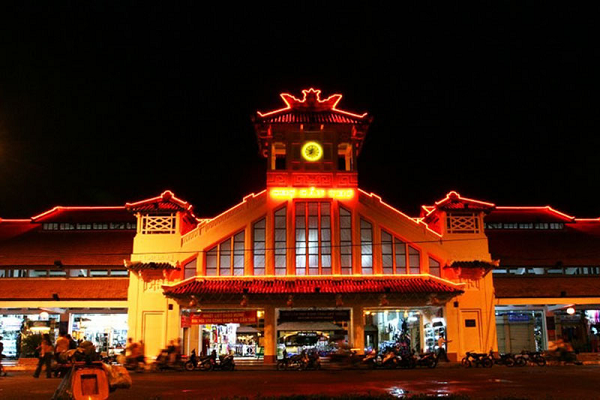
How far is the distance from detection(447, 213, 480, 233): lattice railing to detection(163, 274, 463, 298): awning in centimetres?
359

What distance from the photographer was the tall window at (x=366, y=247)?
34094mm

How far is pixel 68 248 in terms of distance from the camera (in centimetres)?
3712

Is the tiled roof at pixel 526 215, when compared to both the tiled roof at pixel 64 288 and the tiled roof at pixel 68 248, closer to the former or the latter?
the tiled roof at pixel 68 248

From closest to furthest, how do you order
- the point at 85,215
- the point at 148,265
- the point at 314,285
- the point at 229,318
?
the point at 314,285 < the point at 148,265 < the point at 229,318 < the point at 85,215

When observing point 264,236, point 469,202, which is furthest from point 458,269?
point 264,236

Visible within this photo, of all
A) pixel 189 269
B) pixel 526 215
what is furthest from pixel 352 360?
pixel 526 215

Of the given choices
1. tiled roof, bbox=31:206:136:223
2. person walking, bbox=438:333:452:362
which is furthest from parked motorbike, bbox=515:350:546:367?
tiled roof, bbox=31:206:136:223

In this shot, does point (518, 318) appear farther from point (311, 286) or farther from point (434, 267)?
point (311, 286)

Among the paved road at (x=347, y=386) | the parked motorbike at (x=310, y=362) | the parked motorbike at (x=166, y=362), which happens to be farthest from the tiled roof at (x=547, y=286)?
the parked motorbike at (x=166, y=362)

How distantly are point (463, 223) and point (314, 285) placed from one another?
9476 mm

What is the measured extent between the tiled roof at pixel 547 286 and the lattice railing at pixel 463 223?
12.6 ft

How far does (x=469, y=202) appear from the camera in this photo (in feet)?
113

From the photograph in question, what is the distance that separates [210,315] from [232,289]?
259 centimetres

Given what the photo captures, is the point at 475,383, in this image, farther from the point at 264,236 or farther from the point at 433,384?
the point at 264,236
